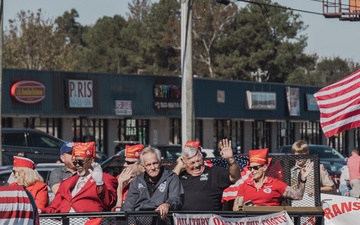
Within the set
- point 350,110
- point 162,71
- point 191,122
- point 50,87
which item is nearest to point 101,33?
point 162,71

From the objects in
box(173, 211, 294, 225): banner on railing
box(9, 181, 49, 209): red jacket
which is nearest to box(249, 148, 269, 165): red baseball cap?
box(173, 211, 294, 225): banner on railing

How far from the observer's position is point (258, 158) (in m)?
10.6

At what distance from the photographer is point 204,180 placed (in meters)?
10.6

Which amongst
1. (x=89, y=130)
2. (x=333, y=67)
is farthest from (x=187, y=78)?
(x=333, y=67)

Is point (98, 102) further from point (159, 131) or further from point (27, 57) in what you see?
point (27, 57)

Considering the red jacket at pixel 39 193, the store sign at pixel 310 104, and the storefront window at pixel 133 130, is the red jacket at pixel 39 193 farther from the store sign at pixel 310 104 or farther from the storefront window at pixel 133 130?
the store sign at pixel 310 104

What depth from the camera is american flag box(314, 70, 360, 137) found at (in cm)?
1271

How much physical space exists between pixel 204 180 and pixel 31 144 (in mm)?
19808

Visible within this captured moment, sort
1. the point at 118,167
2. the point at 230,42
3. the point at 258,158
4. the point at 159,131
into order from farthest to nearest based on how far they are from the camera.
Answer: the point at 230,42
the point at 159,131
the point at 118,167
the point at 258,158

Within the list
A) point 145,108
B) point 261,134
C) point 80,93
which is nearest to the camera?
point 80,93

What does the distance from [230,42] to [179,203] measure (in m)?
76.9

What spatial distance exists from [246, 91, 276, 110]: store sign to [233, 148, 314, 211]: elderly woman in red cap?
39479 mm

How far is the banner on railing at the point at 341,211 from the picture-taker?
1290cm

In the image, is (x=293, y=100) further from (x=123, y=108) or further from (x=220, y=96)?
(x=123, y=108)
